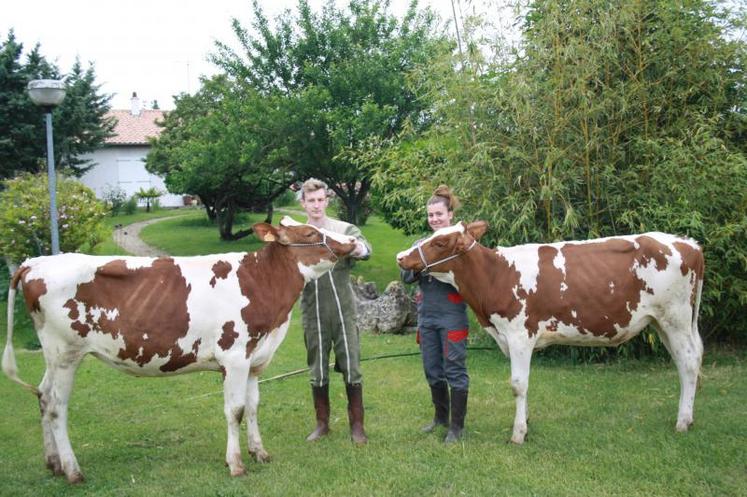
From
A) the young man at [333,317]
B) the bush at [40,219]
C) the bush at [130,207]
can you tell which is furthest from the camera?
the bush at [130,207]

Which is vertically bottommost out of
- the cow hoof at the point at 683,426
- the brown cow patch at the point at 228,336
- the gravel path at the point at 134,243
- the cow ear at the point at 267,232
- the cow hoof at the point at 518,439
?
the gravel path at the point at 134,243

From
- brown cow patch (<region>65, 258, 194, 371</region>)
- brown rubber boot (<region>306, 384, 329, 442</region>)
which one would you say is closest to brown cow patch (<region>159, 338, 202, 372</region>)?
brown cow patch (<region>65, 258, 194, 371</region>)

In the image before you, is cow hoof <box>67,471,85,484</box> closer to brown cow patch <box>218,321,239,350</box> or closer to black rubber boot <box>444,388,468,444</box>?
brown cow patch <box>218,321,239,350</box>

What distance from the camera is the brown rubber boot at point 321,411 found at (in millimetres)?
5629

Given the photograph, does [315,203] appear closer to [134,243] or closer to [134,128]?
[134,243]

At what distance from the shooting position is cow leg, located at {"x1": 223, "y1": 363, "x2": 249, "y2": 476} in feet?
15.7

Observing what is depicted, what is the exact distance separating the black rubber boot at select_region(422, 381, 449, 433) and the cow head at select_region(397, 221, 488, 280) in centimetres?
104

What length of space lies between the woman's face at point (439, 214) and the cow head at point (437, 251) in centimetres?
13

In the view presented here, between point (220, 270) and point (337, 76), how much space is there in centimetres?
1156

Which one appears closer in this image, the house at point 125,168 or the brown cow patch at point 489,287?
the brown cow patch at point 489,287

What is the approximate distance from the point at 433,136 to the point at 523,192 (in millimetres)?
1802

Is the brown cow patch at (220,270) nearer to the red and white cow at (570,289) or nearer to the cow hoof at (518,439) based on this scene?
the red and white cow at (570,289)

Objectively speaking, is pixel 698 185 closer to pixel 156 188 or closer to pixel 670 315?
pixel 670 315

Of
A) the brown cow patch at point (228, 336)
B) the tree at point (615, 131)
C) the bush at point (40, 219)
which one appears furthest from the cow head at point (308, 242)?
the bush at point (40, 219)
